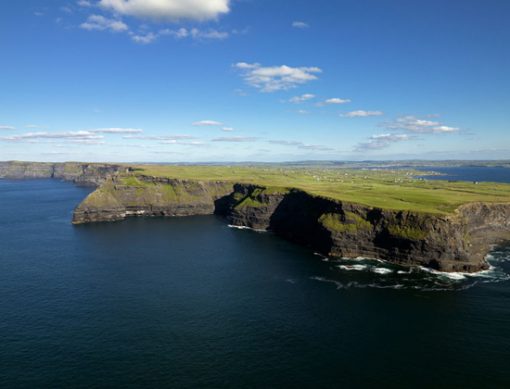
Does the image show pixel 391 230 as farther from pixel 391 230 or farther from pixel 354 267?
pixel 354 267

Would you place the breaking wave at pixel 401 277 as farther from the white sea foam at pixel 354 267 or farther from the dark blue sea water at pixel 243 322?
the dark blue sea water at pixel 243 322

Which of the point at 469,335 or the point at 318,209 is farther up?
the point at 318,209

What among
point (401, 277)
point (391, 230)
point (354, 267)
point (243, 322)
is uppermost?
point (391, 230)

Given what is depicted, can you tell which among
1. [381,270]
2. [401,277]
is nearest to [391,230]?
[381,270]

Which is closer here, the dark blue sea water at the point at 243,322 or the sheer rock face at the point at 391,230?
the dark blue sea water at the point at 243,322

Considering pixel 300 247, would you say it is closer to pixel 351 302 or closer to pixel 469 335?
pixel 351 302

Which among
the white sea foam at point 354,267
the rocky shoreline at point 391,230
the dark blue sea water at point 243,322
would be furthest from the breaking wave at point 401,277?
the rocky shoreline at point 391,230

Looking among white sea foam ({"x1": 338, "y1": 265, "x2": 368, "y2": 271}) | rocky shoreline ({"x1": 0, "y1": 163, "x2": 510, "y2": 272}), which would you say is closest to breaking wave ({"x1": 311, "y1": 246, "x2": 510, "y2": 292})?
white sea foam ({"x1": 338, "y1": 265, "x2": 368, "y2": 271})

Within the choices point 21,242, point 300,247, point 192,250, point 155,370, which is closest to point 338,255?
point 300,247
